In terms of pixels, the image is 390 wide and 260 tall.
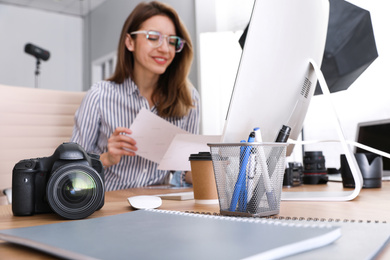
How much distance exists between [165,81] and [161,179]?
455mm

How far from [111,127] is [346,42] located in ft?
3.16

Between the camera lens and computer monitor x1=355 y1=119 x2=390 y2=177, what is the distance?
95 cm

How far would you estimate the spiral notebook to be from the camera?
1.00 feet

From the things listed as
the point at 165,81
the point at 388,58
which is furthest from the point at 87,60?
the point at 388,58

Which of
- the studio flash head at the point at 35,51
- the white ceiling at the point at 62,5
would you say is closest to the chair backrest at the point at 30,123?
the studio flash head at the point at 35,51

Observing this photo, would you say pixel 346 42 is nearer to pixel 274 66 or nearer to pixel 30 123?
pixel 274 66

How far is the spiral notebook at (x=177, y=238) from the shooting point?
1.00 feet

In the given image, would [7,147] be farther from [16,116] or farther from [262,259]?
[262,259]

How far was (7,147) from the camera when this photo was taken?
5.16 feet

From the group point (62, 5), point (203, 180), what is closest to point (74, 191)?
point (203, 180)

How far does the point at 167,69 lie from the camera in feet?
5.77

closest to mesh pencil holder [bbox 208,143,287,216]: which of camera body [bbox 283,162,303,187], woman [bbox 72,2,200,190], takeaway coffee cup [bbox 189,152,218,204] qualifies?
takeaway coffee cup [bbox 189,152,218,204]

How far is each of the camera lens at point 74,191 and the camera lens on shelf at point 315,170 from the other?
0.64m

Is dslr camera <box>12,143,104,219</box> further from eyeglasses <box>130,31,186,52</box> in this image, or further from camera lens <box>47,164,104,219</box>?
eyeglasses <box>130,31,186,52</box>
